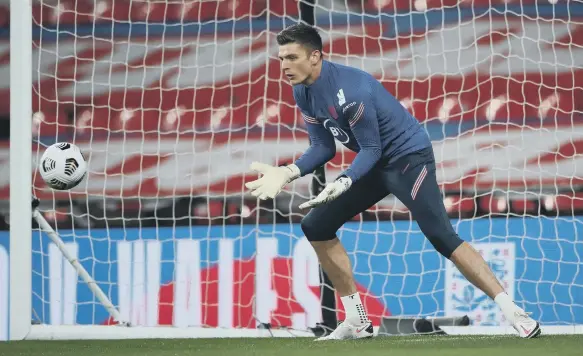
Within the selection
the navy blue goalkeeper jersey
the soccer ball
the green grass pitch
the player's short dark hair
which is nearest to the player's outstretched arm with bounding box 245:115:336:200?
the navy blue goalkeeper jersey

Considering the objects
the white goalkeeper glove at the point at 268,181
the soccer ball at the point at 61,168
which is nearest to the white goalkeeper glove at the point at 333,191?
the white goalkeeper glove at the point at 268,181

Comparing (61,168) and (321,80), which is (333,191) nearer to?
(321,80)

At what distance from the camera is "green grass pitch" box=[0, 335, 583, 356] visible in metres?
4.96

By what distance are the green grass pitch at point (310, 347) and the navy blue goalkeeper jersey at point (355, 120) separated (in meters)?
0.79

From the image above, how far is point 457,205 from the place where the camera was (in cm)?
731

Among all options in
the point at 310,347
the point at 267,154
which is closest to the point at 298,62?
the point at 310,347

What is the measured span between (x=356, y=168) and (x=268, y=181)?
0.42 meters

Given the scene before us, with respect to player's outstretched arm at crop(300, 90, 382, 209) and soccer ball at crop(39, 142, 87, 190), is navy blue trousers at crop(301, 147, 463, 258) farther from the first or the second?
soccer ball at crop(39, 142, 87, 190)

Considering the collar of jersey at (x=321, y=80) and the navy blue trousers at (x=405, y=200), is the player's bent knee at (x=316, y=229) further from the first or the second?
the collar of jersey at (x=321, y=80)

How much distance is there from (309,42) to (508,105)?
238 cm

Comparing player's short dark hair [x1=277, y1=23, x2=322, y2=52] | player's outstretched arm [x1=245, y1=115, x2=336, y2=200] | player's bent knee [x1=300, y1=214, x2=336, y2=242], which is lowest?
player's bent knee [x1=300, y1=214, x2=336, y2=242]

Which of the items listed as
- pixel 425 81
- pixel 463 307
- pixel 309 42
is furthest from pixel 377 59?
pixel 309 42

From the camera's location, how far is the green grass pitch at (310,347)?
4.96 m

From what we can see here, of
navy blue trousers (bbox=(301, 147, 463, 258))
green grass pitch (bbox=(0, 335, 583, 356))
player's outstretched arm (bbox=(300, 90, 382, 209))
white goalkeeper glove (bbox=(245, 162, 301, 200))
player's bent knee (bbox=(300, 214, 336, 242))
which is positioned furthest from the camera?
player's bent knee (bbox=(300, 214, 336, 242))
